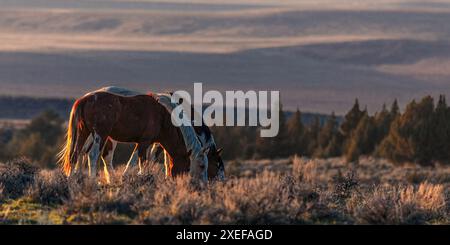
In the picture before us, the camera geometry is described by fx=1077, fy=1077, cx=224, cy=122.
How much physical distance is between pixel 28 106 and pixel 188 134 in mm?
75417

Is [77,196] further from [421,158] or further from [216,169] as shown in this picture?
[421,158]

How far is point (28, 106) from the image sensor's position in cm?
8812

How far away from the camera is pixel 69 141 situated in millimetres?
13812

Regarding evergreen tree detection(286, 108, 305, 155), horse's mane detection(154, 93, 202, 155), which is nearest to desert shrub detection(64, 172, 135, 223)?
horse's mane detection(154, 93, 202, 155)

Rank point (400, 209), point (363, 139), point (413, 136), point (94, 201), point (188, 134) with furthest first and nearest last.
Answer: point (363, 139), point (413, 136), point (188, 134), point (400, 209), point (94, 201)

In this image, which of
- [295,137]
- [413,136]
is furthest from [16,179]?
[295,137]

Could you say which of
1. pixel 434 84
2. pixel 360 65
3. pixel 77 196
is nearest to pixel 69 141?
pixel 77 196

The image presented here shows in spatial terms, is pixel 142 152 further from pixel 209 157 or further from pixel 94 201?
pixel 94 201

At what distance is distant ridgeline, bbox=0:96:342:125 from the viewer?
3314 inches

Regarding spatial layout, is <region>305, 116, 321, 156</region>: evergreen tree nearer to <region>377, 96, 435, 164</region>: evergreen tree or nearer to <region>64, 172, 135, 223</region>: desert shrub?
<region>377, 96, 435, 164</region>: evergreen tree

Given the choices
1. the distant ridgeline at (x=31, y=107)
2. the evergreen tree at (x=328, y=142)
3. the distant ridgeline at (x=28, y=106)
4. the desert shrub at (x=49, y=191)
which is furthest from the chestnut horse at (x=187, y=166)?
the distant ridgeline at (x=28, y=106)

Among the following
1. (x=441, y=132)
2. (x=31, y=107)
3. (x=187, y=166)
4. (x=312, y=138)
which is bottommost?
(x=312, y=138)

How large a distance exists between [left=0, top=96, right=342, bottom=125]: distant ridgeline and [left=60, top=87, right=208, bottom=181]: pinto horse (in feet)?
223

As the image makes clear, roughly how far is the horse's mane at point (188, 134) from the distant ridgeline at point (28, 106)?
2706 inches
